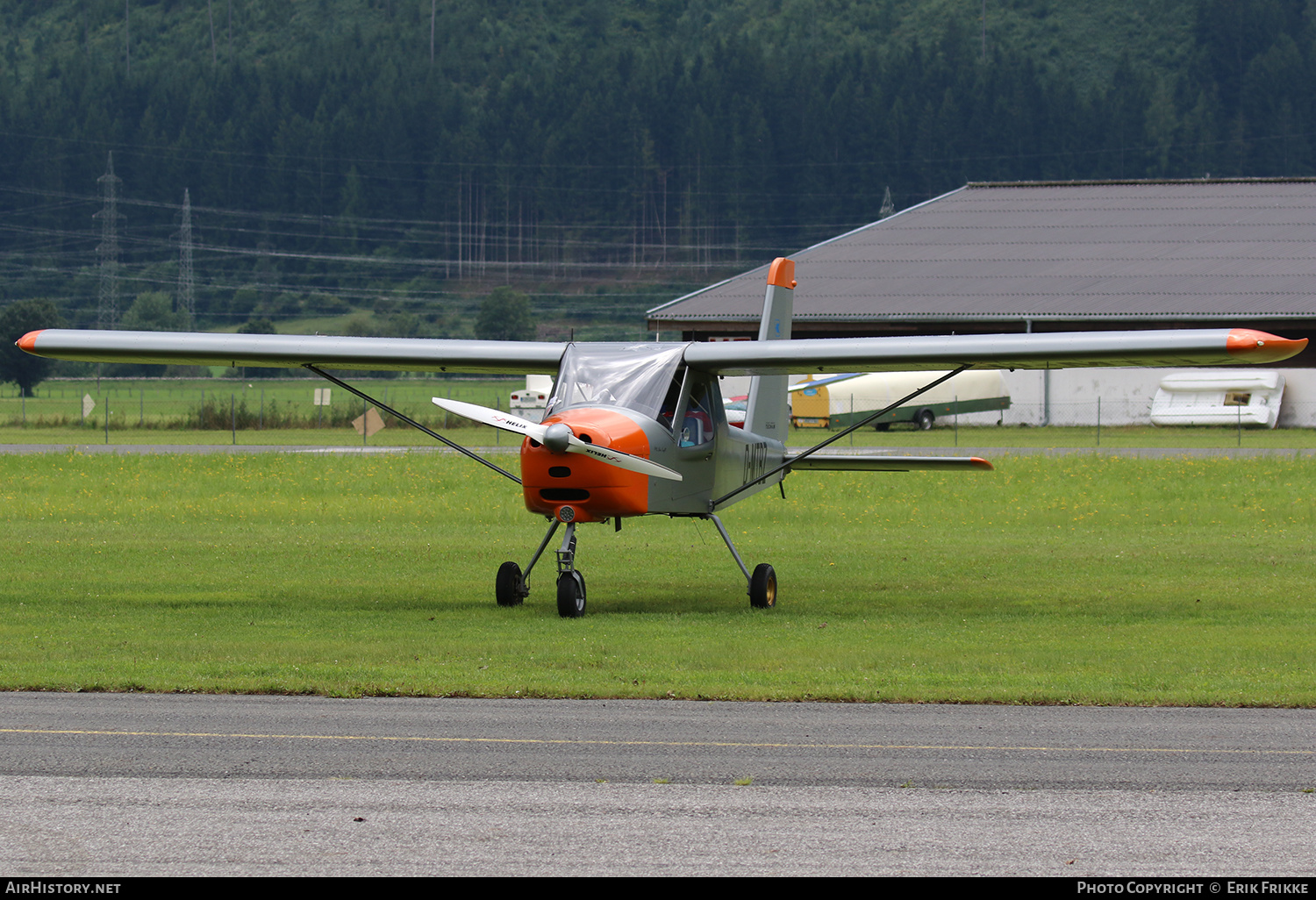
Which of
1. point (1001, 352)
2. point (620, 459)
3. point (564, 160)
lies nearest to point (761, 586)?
point (620, 459)

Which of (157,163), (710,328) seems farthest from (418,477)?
(157,163)

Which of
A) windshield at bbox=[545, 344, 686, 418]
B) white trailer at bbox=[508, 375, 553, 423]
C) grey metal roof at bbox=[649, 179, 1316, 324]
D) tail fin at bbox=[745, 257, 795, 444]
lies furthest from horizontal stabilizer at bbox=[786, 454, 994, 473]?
white trailer at bbox=[508, 375, 553, 423]

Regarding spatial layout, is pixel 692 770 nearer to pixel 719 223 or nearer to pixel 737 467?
pixel 737 467

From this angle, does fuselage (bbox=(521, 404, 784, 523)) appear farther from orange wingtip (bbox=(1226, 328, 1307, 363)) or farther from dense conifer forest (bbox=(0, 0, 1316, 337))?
dense conifer forest (bbox=(0, 0, 1316, 337))

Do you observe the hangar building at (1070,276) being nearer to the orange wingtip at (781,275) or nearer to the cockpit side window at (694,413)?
the orange wingtip at (781,275)

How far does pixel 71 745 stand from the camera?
886 centimetres

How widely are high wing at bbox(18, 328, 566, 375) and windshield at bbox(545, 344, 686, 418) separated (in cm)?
75

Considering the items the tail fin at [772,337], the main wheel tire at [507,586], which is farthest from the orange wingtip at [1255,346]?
the main wheel tire at [507,586]

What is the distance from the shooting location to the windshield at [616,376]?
15.5 metres

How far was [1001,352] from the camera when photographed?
50.8ft

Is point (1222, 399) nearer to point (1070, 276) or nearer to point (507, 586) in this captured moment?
point (1070, 276)

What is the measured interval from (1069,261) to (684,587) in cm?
4723

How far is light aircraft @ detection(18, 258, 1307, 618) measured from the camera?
14.6 metres

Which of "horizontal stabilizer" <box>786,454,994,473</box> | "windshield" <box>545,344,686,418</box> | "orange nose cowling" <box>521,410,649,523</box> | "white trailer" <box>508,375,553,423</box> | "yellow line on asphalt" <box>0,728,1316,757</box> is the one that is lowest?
"white trailer" <box>508,375,553,423</box>
